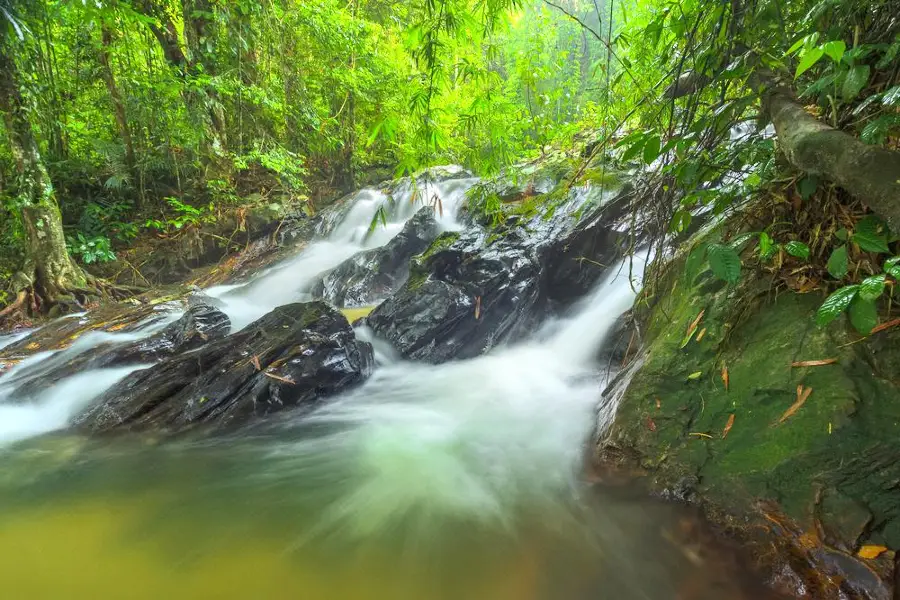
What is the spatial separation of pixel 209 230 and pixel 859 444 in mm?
10955

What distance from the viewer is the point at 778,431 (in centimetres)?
190

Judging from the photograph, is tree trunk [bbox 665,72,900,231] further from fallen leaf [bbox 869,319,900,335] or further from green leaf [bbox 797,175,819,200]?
fallen leaf [bbox 869,319,900,335]

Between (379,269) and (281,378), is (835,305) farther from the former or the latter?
(379,269)

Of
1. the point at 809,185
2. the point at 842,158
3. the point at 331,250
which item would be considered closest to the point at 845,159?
the point at 842,158

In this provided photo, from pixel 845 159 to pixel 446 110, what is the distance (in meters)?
1.56

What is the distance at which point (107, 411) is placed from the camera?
3551 millimetres

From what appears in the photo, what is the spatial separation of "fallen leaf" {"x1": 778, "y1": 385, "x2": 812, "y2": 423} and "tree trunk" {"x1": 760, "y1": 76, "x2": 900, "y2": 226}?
0.98 metres

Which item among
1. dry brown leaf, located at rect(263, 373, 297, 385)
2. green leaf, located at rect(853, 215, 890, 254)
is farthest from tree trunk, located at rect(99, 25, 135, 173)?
green leaf, located at rect(853, 215, 890, 254)

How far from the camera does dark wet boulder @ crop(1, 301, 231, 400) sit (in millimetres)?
4164

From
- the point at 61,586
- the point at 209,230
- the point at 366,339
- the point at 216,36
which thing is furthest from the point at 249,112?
the point at 61,586

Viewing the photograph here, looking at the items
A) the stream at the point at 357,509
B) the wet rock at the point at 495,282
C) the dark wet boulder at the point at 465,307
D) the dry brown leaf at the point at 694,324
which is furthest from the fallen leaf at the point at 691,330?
the dark wet boulder at the point at 465,307

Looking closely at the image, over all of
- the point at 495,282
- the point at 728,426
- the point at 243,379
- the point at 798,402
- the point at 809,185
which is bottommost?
the point at 728,426

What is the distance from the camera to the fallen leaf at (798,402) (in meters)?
1.87

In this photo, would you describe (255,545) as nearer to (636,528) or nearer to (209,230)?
(636,528)
